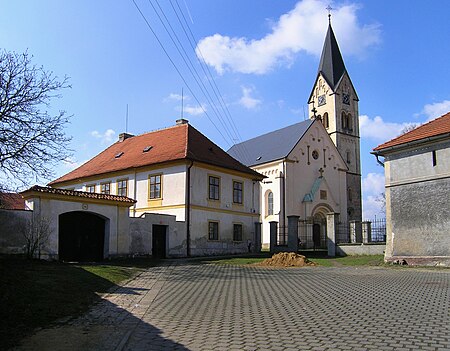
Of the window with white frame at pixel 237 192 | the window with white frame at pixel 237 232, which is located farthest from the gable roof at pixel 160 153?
the window with white frame at pixel 237 232

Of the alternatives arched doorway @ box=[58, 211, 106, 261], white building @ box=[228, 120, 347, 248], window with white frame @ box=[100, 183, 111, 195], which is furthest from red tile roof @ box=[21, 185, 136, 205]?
white building @ box=[228, 120, 347, 248]

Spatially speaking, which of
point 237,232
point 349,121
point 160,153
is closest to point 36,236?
point 160,153

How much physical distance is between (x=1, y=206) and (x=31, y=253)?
249 cm

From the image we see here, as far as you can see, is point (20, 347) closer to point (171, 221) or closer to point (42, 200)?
point (42, 200)

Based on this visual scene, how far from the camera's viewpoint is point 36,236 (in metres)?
20.9

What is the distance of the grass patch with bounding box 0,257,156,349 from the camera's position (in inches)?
306

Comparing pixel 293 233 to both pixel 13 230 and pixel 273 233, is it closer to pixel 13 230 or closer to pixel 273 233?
pixel 273 233

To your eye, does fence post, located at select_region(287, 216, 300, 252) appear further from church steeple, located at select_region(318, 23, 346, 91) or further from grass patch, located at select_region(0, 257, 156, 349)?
church steeple, located at select_region(318, 23, 346, 91)

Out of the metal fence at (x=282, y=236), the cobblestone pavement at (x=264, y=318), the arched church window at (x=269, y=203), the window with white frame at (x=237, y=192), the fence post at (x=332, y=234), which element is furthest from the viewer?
the arched church window at (x=269, y=203)

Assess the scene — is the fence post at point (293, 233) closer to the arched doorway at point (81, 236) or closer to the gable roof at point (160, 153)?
the gable roof at point (160, 153)

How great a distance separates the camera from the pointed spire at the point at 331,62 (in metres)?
63.0

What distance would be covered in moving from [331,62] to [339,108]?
6968mm

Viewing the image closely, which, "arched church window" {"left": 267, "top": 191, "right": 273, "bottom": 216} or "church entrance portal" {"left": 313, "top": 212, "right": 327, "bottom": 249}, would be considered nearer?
"church entrance portal" {"left": 313, "top": 212, "right": 327, "bottom": 249}

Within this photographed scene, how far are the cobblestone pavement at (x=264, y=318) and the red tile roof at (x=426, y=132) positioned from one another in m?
9.14
